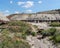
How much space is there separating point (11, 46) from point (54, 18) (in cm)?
6117

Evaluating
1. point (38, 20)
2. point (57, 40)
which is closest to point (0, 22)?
point (57, 40)

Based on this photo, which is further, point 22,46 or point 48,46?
point 48,46

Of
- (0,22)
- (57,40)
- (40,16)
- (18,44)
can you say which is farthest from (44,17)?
(18,44)

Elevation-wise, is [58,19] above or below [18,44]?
below

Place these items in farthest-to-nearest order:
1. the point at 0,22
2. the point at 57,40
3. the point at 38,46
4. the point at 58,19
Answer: the point at 58,19
the point at 0,22
the point at 57,40
the point at 38,46

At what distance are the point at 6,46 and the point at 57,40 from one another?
7497 mm

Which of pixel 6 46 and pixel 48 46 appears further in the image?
pixel 48 46

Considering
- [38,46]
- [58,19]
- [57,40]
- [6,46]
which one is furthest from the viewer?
[58,19]

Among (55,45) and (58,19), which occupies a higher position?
(55,45)

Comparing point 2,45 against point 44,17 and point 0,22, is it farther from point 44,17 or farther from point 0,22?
point 44,17

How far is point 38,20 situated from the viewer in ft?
257

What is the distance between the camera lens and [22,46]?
61.7ft

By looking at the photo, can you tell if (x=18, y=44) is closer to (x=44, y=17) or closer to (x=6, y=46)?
(x=6, y=46)

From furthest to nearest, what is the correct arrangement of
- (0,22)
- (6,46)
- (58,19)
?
(58,19)
(0,22)
(6,46)
